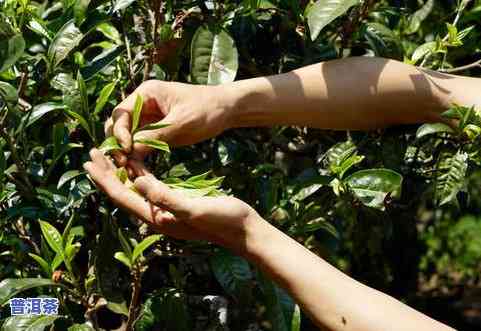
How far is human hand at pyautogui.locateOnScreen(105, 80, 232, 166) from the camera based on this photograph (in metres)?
1.78

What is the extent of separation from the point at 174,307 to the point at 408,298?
1.78m

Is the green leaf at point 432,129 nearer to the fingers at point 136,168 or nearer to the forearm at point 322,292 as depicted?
the forearm at point 322,292

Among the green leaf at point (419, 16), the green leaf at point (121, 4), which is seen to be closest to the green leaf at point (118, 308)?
the green leaf at point (121, 4)

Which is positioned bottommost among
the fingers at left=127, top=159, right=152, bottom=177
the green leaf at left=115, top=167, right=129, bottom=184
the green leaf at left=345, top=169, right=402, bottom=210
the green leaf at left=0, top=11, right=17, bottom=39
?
the green leaf at left=345, top=169, right=402, bottom=210

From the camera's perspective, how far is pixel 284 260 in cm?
164

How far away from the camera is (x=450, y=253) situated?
413 centimetres

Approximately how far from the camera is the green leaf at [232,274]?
1.86 m

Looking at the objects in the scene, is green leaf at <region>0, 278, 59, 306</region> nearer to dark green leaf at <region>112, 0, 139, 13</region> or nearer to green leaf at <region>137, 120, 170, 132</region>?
green leaf at <region>137, 120, 170, 132</region>

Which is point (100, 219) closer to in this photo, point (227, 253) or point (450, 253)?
point (227, 253)

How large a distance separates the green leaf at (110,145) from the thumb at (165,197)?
14 cm

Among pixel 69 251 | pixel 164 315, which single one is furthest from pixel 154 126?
pixel 164 315

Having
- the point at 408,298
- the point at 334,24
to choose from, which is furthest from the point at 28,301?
the point at 408,298

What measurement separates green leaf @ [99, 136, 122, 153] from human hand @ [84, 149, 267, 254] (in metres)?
0.02

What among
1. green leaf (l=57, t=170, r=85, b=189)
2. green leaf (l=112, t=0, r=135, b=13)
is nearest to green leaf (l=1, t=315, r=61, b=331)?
green leaf (l=57, t=170, r=85, b=189)
